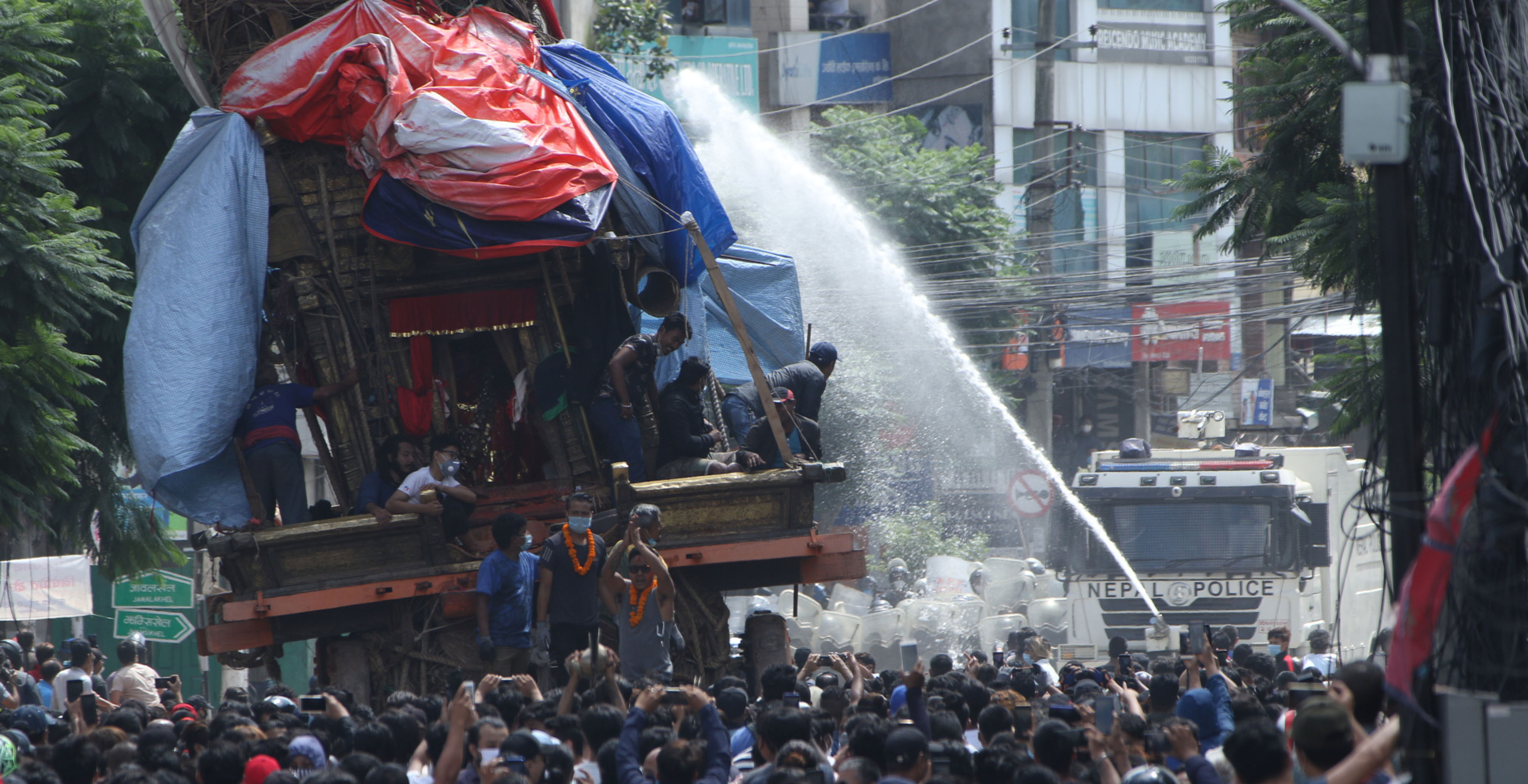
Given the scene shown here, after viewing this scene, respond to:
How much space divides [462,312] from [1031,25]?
110 feet

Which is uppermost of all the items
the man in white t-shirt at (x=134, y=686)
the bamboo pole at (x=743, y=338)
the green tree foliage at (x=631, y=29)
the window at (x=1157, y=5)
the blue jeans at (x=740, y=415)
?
the window at (x=1157, y=5)

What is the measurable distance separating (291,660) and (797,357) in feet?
33.1

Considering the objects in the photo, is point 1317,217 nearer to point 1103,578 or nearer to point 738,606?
point 1103,578

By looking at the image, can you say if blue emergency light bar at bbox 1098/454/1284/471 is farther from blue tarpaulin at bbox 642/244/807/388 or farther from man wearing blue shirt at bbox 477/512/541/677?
man wearing blue shirt at bbox 477/512/541/677

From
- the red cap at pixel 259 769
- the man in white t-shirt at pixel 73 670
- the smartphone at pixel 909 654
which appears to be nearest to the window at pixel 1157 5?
the man in white t-shirt at pixel 73 670

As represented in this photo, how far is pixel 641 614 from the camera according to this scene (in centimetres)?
961

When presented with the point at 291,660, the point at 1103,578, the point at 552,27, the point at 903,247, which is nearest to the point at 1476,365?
the point at 552,27

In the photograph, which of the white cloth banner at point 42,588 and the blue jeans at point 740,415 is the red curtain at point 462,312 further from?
the white cloth banner at point 42,588

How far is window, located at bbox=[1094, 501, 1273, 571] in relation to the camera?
778 inches

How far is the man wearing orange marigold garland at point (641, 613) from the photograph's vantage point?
9562 mm

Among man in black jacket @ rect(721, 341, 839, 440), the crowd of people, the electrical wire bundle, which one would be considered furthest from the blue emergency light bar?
the electrical wire bundle

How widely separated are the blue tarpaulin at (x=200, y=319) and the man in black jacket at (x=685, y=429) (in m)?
2.82

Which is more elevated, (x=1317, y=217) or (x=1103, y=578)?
(x=1317, y=217)

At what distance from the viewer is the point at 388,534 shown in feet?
33.7
